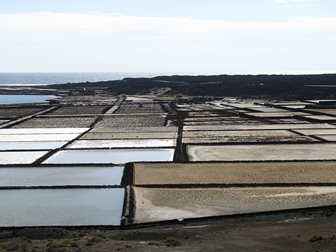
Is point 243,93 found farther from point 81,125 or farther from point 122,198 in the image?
point 122,198

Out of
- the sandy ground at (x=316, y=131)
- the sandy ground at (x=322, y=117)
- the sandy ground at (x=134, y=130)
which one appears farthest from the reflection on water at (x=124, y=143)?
the sandy ground at (x=322, y=117)

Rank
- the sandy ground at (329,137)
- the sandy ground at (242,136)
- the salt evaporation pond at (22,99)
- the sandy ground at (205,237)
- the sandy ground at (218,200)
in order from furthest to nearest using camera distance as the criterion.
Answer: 1. the salt evaporation pond at (22,99)
2. the sandy ground at (242,136)
3. the sandy ground at (329,137)
4. the sandy ground at (218,200)
5. the sandy ground at (205,237)

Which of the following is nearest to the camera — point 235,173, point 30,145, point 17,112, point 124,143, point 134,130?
point 235,173

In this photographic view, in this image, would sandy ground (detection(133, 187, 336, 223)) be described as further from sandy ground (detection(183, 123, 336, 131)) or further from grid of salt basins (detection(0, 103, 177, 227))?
sandy ground (detection(183, 123, 336, 131))

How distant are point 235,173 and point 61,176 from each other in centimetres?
621

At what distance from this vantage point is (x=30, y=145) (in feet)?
94.5

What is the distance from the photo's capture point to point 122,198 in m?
16.8

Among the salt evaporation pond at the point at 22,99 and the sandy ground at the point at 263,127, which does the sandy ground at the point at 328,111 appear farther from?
the salt evaporation pond at the point at 22,99

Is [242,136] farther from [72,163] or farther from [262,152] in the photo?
[72,163]

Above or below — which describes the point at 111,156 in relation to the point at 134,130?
below

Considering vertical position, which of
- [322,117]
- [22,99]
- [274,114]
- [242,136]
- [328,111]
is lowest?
[22,99]

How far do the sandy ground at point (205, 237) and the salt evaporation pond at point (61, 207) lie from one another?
110cm

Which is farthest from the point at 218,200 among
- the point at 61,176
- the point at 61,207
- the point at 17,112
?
the point at 17,112

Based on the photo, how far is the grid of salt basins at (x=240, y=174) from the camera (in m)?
15.5
